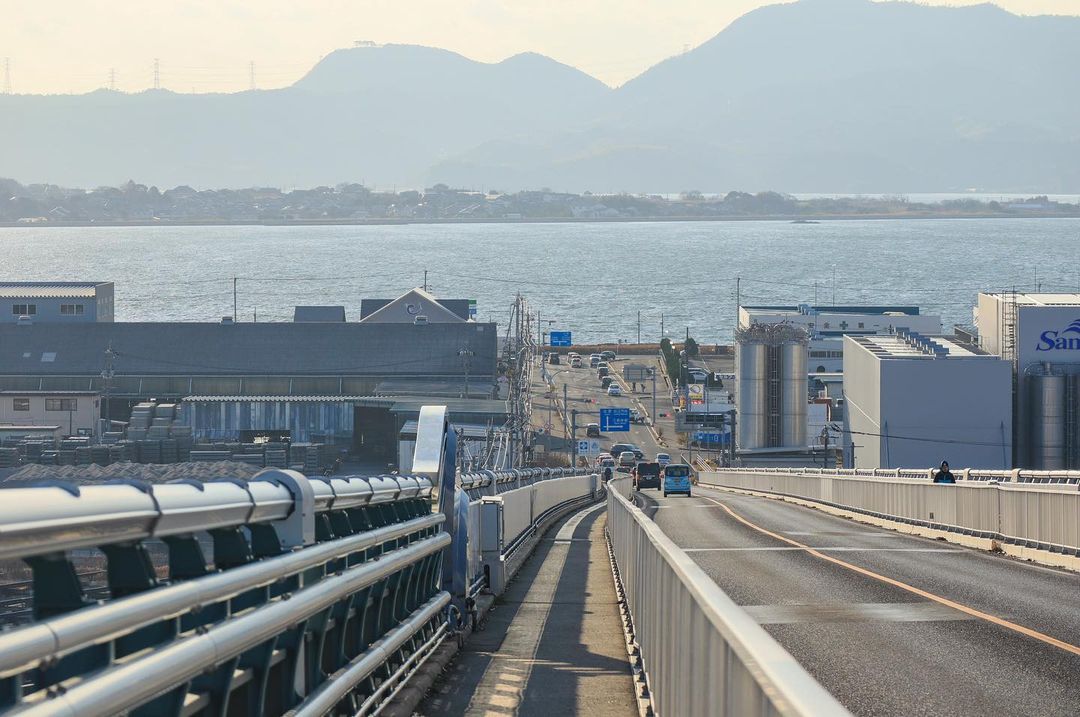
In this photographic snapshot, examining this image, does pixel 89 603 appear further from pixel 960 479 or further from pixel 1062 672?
pixel 960 479

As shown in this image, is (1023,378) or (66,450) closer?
(66,450)

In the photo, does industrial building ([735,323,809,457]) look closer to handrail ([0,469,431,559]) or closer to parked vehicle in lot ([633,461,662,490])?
parked vehicle in lot ([633,461,662,490])

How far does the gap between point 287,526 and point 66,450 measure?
5419 cm

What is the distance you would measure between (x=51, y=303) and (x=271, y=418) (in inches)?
1560

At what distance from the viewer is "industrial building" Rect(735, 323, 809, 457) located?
3506 inches

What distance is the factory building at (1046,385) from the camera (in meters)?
72.6

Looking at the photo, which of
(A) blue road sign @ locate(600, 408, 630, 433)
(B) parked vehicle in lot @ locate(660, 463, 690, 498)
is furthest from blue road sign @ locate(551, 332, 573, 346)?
(B) parked vehicle in lot @ locate(660, 463, 690, 498)

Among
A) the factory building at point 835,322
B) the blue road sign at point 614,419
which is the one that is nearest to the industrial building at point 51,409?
the blue road sign at point 614,419

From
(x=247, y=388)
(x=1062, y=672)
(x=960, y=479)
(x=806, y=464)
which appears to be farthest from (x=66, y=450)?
(x=1062, y=672)

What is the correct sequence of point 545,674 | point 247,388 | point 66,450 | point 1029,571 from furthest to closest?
point 247,388, point 66,450, point 1029,571, point 545,674

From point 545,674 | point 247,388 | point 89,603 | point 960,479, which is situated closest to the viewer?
point 89,603

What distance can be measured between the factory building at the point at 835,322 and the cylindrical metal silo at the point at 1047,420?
52540mm

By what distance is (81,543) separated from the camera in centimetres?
396

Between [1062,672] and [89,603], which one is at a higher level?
[89,603]
